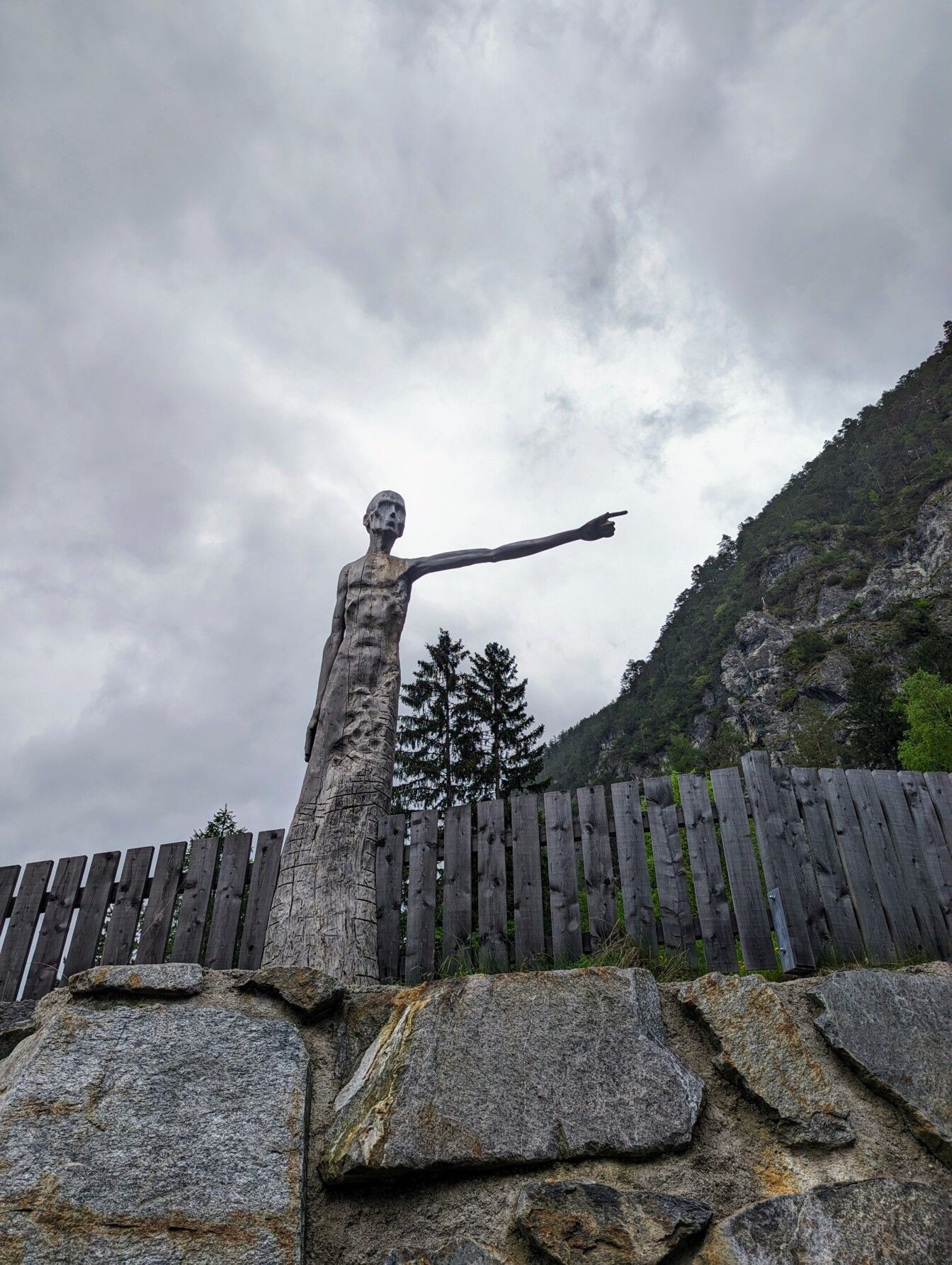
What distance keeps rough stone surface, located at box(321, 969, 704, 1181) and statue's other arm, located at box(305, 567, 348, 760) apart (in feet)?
6.82

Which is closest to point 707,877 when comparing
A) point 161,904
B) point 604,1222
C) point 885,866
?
point 885,866

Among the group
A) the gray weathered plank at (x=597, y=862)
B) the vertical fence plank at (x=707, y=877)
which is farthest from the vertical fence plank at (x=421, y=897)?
the vertical fence plank at (x=707, y=877)

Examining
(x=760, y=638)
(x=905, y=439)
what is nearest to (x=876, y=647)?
(x=760, y=638)

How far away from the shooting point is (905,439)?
92.3 metres

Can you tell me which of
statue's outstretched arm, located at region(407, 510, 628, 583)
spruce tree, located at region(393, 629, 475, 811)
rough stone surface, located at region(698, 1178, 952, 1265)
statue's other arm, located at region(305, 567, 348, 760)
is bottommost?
rough stone surface, located at region(698, 1178, 952, 1265)

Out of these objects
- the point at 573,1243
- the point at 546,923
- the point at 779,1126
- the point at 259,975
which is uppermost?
the point at 546,923

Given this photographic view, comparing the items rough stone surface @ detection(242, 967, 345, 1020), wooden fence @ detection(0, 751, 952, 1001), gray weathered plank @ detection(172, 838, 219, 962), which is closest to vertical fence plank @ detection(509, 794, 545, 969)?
wooden fence @ detection(0, 751, 952, 1001)

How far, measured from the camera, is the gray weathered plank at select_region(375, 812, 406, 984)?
4500 mm

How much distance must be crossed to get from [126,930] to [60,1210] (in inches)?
154

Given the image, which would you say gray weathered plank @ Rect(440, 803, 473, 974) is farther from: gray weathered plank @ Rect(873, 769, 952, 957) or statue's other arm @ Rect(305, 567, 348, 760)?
gray weathered plank @ Rect(873, 769, 952, 957)

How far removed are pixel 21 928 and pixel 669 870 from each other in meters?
4.24

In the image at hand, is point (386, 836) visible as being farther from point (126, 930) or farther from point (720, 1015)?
point (720, 1015)

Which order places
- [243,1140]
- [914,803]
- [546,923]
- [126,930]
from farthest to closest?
[126,930], [546,923], [914,803], [243,1140]

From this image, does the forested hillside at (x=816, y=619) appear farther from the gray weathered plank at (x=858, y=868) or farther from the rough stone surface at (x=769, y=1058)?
the rough stone surface at (x=769, y=1058)
